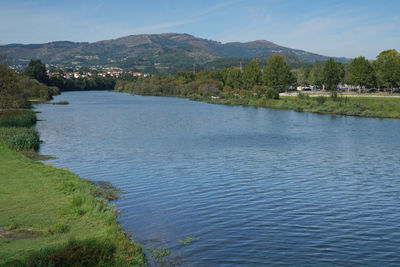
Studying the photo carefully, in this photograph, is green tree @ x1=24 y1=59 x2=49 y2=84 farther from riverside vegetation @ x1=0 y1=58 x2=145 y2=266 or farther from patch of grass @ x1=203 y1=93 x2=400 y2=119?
riverside vegetation @ x1=0 y1=58 x2=145 y2=266

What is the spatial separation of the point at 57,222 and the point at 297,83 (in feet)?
411

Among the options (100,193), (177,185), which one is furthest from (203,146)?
(100,193)

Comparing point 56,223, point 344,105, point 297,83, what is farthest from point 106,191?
point 297,83

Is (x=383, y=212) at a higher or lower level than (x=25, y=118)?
lower

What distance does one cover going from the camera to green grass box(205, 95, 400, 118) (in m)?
60.8

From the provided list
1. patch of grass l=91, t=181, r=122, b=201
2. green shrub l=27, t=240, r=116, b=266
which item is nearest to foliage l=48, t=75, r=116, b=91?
patch of grass l=91, t=181, r=122, b=201

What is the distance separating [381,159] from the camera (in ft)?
92.0

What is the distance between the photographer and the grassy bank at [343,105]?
60809mm

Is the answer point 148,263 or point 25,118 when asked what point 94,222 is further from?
point 25,118

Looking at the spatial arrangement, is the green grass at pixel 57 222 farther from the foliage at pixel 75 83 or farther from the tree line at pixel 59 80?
the foliage at pixel 75 83

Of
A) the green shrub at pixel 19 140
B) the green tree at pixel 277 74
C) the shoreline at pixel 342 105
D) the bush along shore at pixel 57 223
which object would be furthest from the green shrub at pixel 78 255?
the green tree at pixel 277 74

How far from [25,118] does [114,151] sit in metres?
17.3

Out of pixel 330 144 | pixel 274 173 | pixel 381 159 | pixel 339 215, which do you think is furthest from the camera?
pixel 330 144

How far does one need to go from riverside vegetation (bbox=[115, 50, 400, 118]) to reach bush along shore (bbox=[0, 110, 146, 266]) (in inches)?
2101
